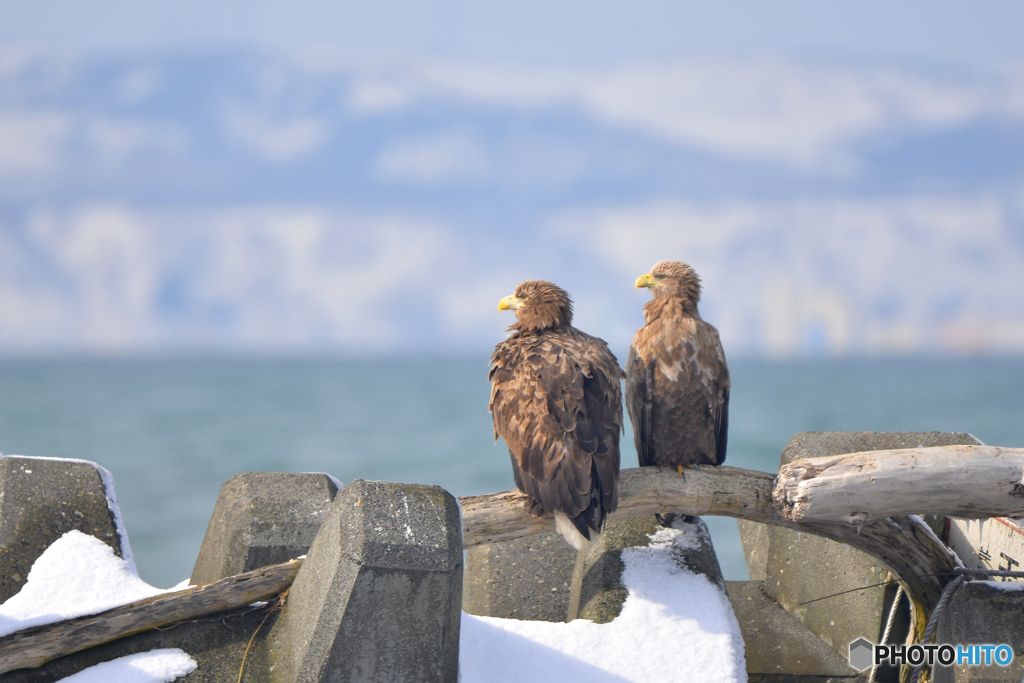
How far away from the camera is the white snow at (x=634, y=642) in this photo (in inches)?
154

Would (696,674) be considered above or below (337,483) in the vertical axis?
below

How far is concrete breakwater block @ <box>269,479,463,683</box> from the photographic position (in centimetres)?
341

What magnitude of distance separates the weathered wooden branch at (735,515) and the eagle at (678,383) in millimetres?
784

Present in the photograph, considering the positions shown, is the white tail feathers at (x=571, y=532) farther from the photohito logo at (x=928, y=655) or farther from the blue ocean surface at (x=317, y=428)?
the blue ocean surface at (x=317, y=428)

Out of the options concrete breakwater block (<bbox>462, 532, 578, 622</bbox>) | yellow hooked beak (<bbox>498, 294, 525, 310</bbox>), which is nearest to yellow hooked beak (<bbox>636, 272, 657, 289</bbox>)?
yellow hooked beak (<bbox>498, 294, 525, 310</bbox>)

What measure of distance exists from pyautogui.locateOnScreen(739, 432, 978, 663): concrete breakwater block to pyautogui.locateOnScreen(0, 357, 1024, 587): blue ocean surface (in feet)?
56.7

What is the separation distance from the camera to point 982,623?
171 inches

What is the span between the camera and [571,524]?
4418 millimetres

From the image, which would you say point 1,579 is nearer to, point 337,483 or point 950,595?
point 337,483

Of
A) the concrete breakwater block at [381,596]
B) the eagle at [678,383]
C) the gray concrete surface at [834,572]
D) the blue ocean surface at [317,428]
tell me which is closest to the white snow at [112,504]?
the concrete breakwater block at [381,596]

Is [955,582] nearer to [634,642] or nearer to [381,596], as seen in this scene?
[634,642]

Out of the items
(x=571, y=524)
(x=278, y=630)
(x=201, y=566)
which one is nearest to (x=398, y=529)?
(x=278, y=630)

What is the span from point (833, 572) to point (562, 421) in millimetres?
2223

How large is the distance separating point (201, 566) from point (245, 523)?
606mm
